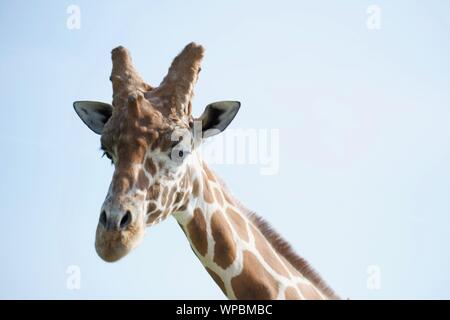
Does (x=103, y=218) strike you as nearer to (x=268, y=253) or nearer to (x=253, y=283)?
(x=253, y=283)

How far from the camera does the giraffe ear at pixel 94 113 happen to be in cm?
905

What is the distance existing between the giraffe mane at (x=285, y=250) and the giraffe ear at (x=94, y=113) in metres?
1.54

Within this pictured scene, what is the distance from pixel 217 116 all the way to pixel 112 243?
2.30 m

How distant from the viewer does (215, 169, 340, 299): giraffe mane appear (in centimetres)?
918

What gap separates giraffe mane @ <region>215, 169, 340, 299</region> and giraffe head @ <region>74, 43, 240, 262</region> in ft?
3.42

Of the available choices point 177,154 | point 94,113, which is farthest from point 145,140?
point 94,113

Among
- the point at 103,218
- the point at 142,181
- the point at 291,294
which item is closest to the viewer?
the point at 103,218

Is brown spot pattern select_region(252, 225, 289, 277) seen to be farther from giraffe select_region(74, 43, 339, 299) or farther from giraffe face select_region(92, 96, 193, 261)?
giraffe face select_region(92, 96, 193, 261)

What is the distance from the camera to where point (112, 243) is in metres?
7.12

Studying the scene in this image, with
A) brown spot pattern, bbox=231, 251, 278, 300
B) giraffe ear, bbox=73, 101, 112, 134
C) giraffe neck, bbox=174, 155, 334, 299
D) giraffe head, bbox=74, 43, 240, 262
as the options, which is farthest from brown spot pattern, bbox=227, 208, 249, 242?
giraffe ear, bbox=73, 101, 112, 134

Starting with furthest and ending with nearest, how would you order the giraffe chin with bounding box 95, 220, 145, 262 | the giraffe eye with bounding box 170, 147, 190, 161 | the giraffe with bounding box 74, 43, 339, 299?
the giraffe eye with bounding box 170, 147, 190, 161
the giraffe with bounding box 74, 43, 339, 299
the giraffe chin with bounding box 95, 220, 145, 262

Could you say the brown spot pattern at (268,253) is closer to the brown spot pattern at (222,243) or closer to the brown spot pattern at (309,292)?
the brown spot pattern at (309,292)
